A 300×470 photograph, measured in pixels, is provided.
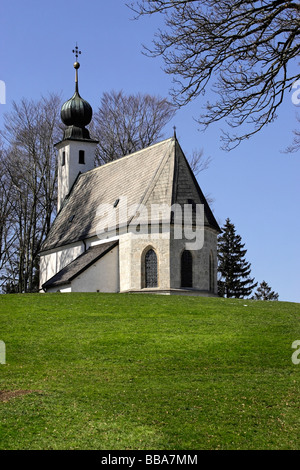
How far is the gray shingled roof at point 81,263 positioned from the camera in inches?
1350

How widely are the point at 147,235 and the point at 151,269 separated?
1575 millimetres

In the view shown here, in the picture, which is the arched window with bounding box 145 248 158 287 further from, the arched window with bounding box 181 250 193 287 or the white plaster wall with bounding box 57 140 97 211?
the white plaster wall with bounding box 57 140 97 211

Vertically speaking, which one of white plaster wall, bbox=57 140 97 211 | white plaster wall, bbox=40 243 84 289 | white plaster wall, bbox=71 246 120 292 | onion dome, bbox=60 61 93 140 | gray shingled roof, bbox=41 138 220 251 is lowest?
white plaster wall, bbox=71 246 120 292

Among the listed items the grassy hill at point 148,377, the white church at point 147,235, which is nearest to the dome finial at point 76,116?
the white church at point 147,235

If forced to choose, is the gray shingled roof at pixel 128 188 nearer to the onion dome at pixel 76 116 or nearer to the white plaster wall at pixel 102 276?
the white plaster wall at pixel 102 276

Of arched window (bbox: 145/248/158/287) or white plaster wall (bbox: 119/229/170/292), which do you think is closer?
white plaster wall (bbox: 119/229/170/292)

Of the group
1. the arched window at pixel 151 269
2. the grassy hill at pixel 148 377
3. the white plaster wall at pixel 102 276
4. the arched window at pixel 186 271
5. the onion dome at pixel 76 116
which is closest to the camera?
the grassy hill at pixel 148 377

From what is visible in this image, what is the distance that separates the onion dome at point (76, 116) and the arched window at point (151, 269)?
15.6 meters

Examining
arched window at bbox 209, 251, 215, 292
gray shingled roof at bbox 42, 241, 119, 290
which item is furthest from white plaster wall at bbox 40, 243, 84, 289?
arched window at bbox 209, 251, 215, 292

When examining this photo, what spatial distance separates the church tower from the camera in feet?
151

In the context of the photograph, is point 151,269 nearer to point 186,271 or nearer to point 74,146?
point 186,271
